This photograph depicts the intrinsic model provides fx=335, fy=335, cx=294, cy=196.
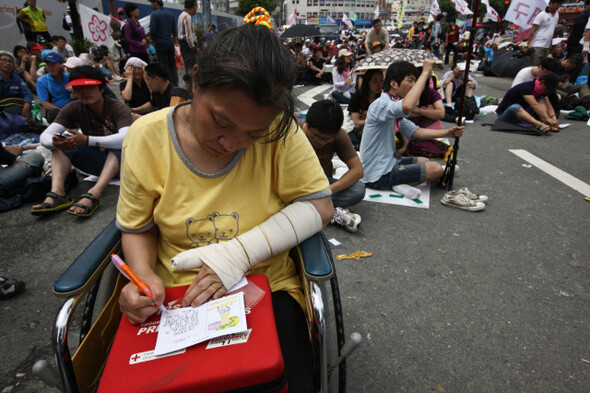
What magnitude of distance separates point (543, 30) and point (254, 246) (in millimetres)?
10154

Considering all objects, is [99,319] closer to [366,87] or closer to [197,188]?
A: [197,188]

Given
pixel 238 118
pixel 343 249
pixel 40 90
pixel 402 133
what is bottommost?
pixel 343 249

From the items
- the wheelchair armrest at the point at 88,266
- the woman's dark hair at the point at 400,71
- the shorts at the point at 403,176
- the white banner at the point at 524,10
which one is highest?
the white banner at the point at 524,10

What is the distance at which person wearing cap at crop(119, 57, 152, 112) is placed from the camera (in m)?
5.00

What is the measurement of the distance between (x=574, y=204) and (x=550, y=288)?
1650 mm

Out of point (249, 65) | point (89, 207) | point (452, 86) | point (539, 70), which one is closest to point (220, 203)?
point (249, 65)

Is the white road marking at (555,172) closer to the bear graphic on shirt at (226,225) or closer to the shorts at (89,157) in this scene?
the bear graphic on shirt at (226,225)

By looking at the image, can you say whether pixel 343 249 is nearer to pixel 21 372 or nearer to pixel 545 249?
pixel 545 249

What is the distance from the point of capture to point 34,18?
958cm

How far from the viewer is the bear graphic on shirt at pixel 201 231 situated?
1.18m

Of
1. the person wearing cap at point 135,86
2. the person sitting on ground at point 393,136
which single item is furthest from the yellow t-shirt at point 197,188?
the person wearing cap at point 135,86

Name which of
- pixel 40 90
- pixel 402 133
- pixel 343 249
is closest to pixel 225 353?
pixel 343 249

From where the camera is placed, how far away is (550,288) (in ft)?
7.36

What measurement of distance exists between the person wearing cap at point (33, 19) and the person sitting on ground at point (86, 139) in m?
8.89
